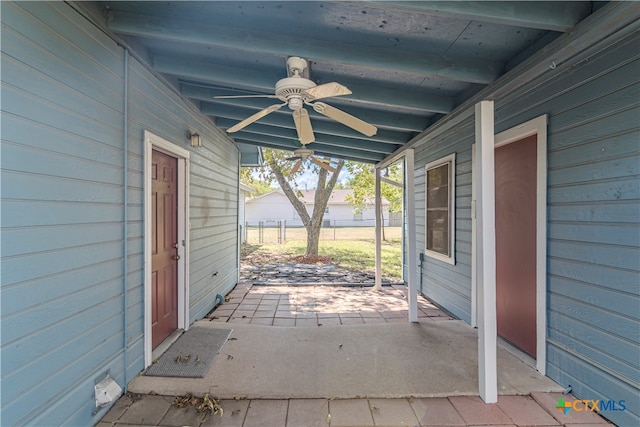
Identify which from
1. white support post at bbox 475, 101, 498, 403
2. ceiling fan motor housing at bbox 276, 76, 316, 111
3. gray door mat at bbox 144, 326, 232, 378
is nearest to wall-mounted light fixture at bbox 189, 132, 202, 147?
ceiling fan motor housing at bbox 276, 76, 316, 111

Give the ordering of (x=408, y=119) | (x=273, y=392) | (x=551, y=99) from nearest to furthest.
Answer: (x=273, y=392) < (x=551, y=99) < (x=408, y=119)

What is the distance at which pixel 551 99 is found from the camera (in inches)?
100

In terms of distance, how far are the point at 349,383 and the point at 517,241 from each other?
217cm

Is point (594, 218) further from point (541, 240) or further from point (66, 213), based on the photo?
point (66, 213)

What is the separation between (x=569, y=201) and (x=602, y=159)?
382 millimetres

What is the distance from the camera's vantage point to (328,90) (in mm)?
2197

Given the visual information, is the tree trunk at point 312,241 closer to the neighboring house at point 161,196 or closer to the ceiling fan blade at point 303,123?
the neighboring house at point 161,196

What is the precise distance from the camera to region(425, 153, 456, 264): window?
4.20 m

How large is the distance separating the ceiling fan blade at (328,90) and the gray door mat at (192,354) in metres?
2.49

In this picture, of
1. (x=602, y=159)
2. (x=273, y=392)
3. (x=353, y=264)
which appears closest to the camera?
(x=602, y=159)

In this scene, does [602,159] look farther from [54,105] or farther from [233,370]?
[54,105]

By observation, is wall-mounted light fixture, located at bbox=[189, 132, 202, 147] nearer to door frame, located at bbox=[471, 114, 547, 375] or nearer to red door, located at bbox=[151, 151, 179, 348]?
red door, located at bbox=[151, 151, 179, 348]

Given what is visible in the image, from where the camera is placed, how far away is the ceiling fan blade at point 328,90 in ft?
7.00

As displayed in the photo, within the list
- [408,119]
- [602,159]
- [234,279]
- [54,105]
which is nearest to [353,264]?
[234,279]
